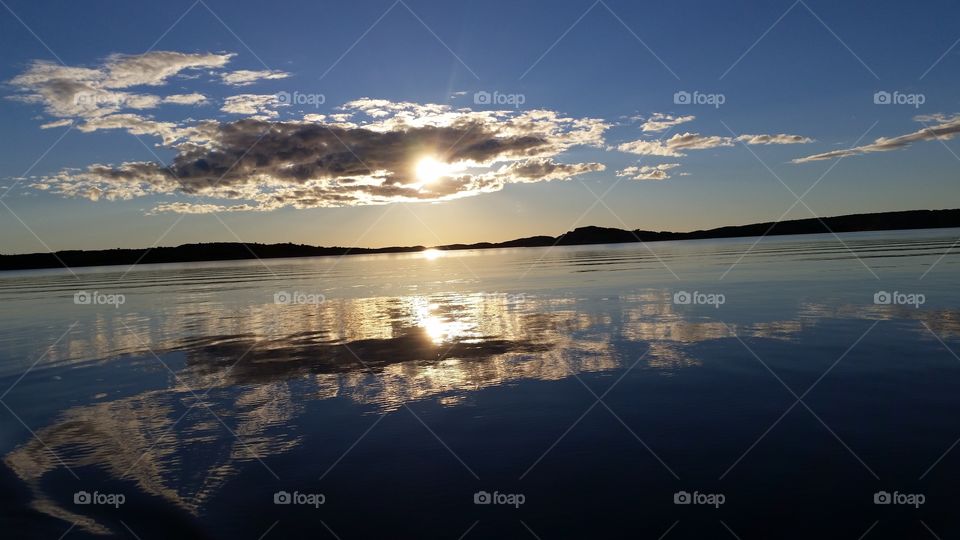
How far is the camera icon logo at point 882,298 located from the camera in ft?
83.7

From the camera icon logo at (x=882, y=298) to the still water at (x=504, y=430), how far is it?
1255mm

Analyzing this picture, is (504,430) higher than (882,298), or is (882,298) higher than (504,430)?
(882,298)

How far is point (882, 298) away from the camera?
2658 cm

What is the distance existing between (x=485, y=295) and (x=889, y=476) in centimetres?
3048

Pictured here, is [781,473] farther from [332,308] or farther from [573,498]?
[332,308]

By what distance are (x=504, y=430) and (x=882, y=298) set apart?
23353 mm

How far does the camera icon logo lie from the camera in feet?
83.7

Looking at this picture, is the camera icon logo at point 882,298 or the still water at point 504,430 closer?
the still water at point 504,430

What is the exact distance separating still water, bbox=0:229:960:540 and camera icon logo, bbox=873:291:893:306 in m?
1.25

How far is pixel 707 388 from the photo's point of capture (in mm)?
13711

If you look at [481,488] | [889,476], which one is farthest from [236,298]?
[889,476]

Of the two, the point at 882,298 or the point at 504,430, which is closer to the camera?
the point at 504,430

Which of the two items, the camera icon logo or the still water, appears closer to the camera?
the still water

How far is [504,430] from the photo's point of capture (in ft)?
37.8
